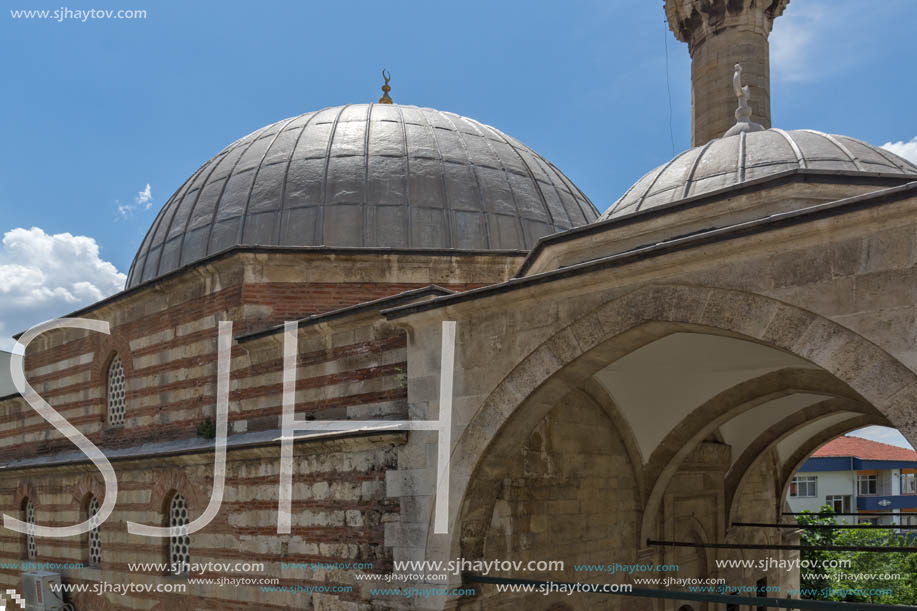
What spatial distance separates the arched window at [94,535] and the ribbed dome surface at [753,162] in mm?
7021

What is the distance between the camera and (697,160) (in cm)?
818

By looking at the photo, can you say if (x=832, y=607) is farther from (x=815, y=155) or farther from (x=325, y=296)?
(x=325, y=296)

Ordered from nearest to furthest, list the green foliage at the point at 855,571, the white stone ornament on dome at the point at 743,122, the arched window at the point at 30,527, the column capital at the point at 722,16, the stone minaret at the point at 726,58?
the white stone ornament on dome at the point at 743,122 → the arched window at the point at 30,527 → the stone minaret at the point at 726,58 → the column capital at the point at 722,16 → the green foliage at the point at 855,571

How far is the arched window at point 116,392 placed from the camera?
9922 millimetres

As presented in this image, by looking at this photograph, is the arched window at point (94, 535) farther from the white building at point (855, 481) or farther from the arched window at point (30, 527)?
the white building at point (855, 481)

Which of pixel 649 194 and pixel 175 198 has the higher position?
pixel 175 198

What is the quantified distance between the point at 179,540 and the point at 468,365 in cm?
432

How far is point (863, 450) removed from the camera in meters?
31.2

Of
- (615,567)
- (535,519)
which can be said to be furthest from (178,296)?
(615,567)

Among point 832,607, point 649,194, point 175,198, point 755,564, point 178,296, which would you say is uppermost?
point 175,198

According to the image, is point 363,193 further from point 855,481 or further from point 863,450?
point 863,450

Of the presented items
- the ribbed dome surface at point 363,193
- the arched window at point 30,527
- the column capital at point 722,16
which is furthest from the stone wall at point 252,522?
the column capital at point 722,16

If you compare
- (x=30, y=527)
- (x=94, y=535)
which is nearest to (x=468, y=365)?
(x=94, y=535)

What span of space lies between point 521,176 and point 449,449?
19.2ft
